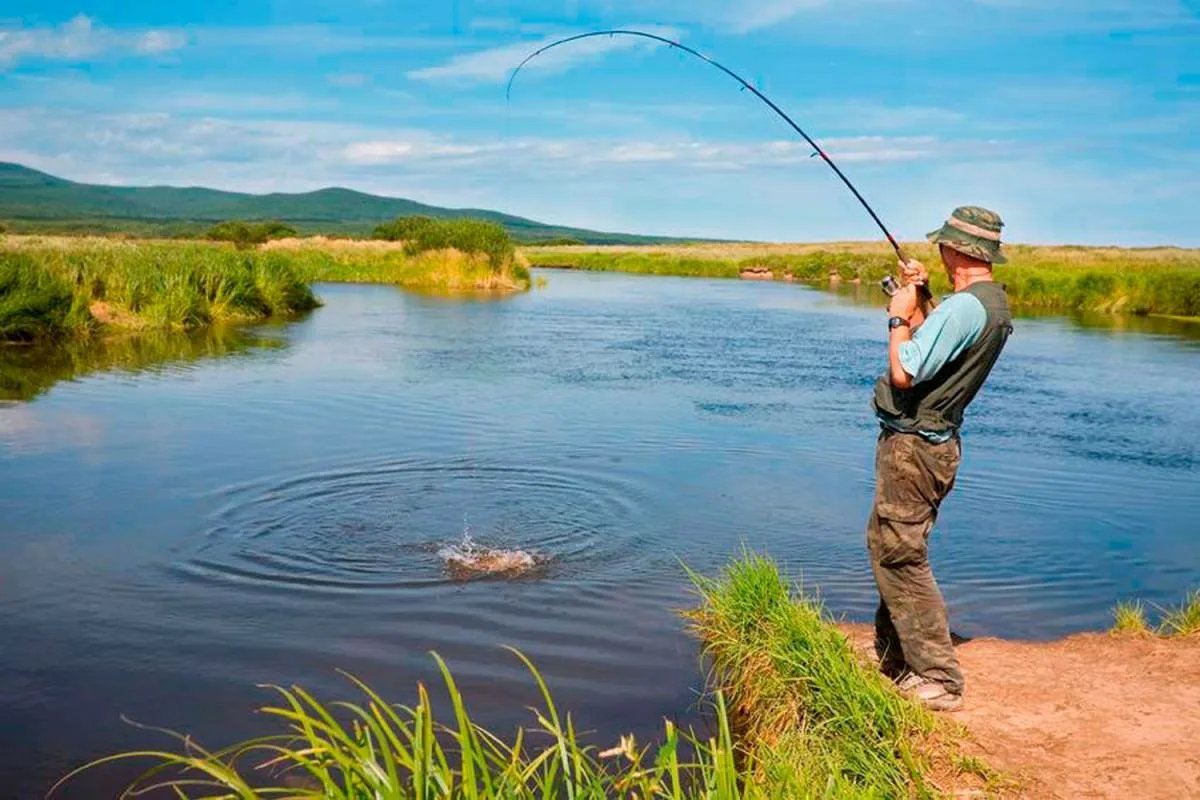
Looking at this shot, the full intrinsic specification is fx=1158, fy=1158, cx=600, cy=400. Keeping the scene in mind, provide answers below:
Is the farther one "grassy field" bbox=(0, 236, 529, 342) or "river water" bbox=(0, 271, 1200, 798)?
"grassy field" bbox=(0, 236, 529, 342)

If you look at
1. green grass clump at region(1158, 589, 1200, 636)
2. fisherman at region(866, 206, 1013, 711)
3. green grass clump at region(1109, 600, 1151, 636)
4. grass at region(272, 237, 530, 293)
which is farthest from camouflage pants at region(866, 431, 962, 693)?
grass at region(272, 237, 530, 293)

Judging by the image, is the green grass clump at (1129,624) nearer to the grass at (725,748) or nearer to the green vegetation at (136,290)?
the grass at (725,748)

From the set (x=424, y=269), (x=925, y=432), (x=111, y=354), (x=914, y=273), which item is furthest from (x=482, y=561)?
(x=424, y=269)

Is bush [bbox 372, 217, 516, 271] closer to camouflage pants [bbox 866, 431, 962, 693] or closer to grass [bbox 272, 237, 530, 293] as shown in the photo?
grass [bbox 272, 237, 530, 293]

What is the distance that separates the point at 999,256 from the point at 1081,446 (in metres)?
7.93

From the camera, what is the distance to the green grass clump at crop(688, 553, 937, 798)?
3703 millimetres

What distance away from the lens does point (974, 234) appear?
171 inches

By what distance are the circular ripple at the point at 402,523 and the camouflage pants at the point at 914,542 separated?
104 inches

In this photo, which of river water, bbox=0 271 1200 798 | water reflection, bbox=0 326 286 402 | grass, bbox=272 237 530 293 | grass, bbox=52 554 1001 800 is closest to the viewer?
grass, bbox=52 554 1001 800

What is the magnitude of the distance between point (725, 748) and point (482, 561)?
4.22 m

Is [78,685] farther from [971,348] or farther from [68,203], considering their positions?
[68,203]

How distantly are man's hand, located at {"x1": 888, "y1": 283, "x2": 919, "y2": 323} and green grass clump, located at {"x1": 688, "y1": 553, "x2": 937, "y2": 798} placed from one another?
4.31 ft

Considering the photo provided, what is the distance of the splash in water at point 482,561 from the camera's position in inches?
262

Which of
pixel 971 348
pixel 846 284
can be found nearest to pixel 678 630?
pixel 971 348
